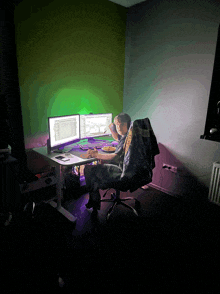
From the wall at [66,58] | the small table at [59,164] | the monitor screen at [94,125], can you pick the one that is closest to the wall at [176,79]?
the wall at [66,58]

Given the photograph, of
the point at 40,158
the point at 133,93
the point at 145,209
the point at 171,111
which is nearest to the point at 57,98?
the point at 40,158

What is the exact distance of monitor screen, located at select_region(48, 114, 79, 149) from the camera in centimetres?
231

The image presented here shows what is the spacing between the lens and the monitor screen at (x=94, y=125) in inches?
112

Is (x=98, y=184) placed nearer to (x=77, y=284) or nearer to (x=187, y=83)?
(x=77, y=284)

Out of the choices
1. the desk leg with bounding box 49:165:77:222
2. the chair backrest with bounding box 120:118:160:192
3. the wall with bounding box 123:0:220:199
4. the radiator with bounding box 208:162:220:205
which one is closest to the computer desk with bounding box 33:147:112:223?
the desk leg with bounding box 49:165:77:222

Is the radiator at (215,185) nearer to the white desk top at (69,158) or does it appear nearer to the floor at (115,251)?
the floor at (115,251)

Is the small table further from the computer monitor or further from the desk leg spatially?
the computer monitor

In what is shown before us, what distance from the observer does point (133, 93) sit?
341cm

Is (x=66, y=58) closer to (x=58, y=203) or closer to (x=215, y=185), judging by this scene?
(x=58, y=203)

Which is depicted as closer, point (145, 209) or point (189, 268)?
point (189, 268)

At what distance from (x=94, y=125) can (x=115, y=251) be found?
67.7 inches

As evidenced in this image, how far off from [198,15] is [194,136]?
150 centimetres

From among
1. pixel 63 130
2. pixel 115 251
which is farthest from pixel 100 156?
pixel 115 251

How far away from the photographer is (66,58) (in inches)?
108
